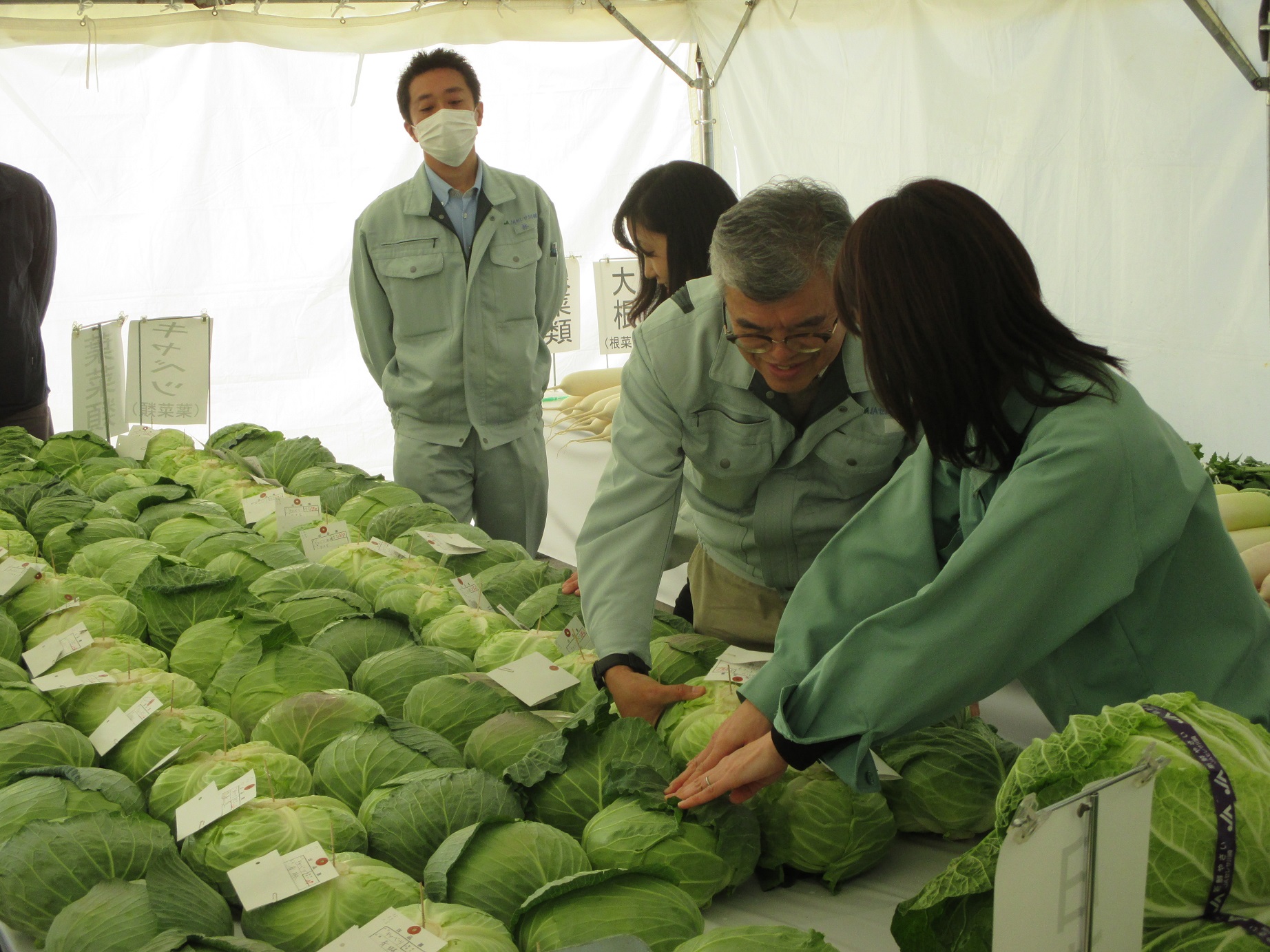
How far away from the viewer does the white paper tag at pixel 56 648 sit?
240 centimetres

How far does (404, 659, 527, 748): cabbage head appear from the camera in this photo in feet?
7.00

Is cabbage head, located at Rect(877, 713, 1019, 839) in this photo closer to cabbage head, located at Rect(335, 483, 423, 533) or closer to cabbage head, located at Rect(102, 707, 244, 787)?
cabbage head, located at Rect(102, 707, 244, 787)

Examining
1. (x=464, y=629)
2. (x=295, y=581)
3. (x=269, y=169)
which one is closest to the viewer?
(x=464, y=629)

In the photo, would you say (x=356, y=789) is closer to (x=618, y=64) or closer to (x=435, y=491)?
(x=435, y=491)

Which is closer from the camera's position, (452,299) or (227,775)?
(227,775)

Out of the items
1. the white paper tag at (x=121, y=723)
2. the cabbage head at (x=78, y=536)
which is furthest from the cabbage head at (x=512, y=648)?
the cabbage head at (x=78, y=536)

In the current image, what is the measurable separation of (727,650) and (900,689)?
74 cm

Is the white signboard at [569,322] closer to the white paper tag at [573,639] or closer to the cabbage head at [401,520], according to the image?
the cabbage head at [401,520]

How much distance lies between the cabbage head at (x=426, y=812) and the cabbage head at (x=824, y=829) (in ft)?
1.39

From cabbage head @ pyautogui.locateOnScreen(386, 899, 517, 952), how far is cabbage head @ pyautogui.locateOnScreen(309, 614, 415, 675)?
0.96m

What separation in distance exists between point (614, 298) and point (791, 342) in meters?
4.76

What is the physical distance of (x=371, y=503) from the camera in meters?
3.72

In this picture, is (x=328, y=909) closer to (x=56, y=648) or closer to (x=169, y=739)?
(x=169, y=739)

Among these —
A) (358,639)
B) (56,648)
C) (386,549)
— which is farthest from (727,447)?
(56,648)
